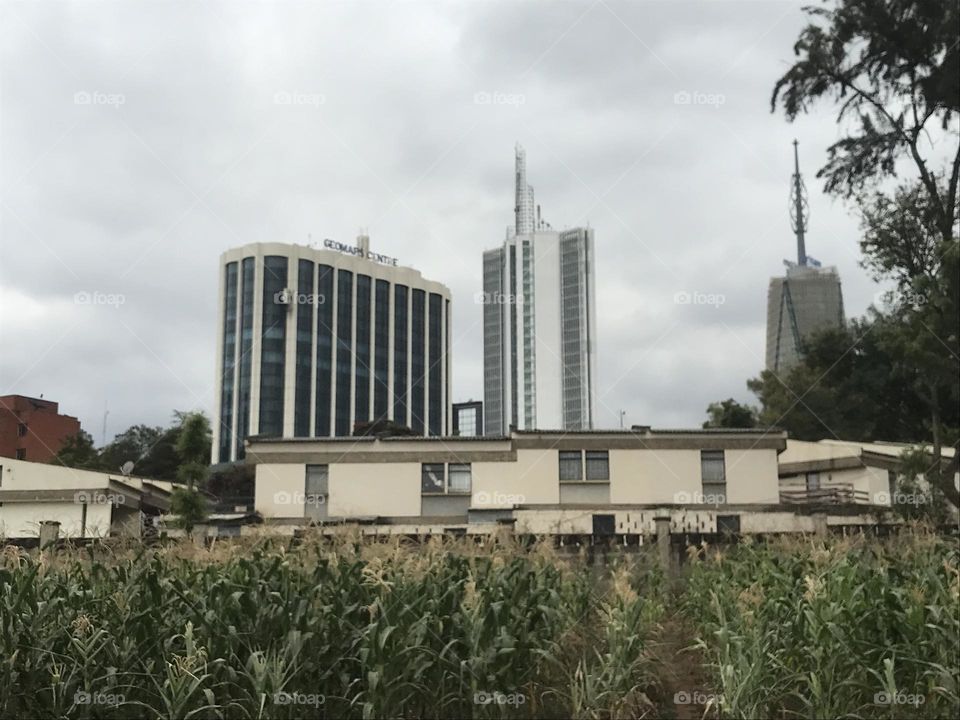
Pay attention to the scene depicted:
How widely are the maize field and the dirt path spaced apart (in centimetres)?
4

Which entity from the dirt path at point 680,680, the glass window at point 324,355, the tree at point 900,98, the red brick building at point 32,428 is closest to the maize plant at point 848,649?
the dirt path at point 680,680

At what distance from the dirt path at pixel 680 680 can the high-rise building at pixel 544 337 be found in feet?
289

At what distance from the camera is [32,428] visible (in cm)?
5178

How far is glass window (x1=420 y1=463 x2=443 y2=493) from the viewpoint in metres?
37.4

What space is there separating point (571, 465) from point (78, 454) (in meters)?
32.5

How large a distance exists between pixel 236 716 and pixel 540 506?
2823 centimetres

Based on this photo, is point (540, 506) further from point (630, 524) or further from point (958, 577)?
point (958, 577)

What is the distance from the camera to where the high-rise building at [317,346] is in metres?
104

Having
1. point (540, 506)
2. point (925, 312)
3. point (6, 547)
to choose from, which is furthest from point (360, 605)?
point (540, 506)

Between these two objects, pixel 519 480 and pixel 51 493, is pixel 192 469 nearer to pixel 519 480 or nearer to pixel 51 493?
pixel 51 493

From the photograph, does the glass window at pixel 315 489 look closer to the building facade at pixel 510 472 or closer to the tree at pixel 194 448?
the building facade at pixel 510 472

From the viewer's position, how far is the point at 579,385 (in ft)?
358

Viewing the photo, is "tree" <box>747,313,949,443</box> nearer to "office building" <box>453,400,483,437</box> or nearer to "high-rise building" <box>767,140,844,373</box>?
"office building" <box>453,400,483,437</box>

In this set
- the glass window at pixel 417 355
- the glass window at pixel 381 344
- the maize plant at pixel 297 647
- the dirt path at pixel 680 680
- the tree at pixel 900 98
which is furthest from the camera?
the glass window at pixel 417 355
